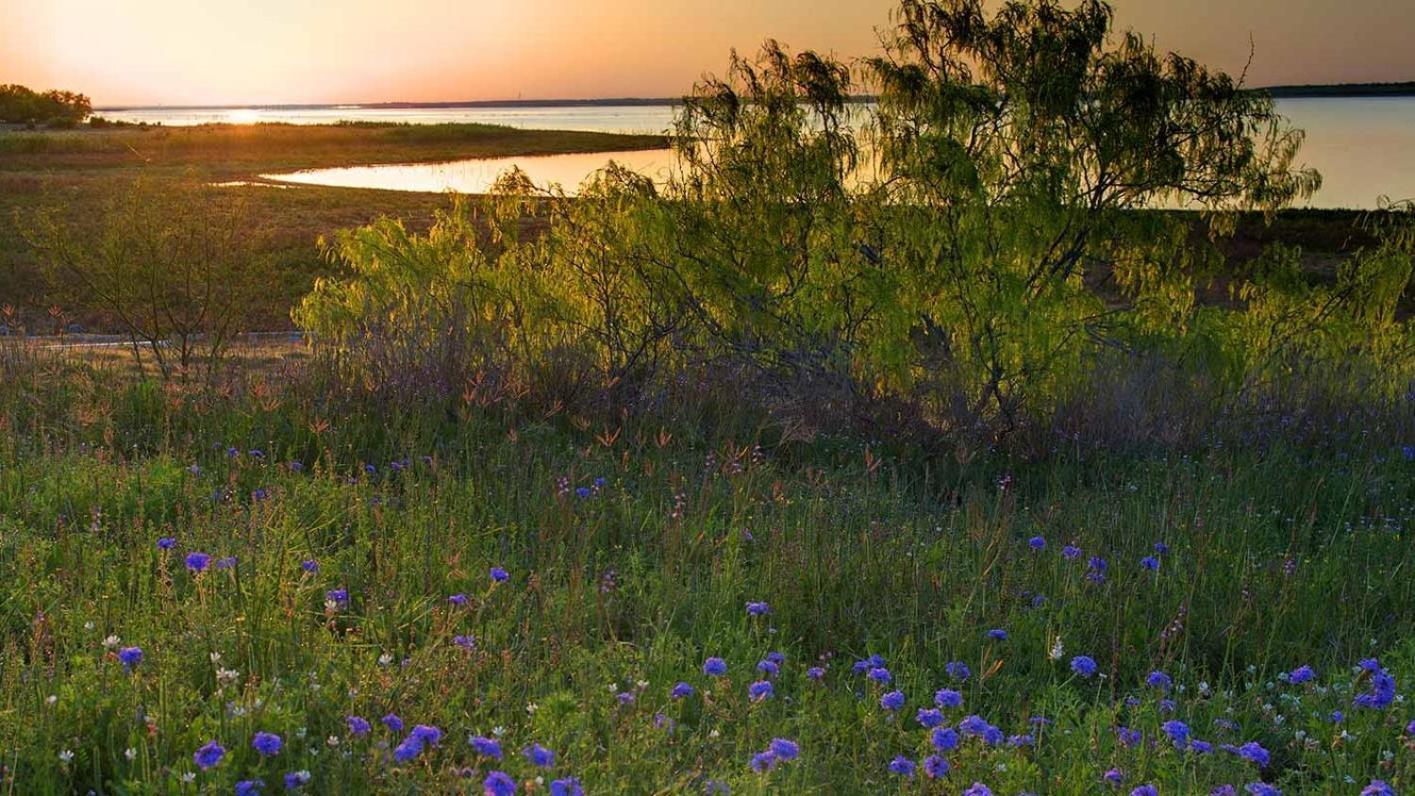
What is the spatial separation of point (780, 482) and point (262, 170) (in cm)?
5976

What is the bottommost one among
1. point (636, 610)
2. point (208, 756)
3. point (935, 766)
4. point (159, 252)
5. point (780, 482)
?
point (636, 610)

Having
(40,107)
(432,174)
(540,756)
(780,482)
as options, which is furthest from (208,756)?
(40,107)

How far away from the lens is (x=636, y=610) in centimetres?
408

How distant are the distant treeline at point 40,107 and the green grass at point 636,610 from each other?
102m

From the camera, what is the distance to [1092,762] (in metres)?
3.07

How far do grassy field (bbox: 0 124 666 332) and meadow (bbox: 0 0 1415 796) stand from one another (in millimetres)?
4654

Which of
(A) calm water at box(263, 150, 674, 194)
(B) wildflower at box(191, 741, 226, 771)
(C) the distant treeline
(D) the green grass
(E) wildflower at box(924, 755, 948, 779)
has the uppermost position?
(C) the distant treeline

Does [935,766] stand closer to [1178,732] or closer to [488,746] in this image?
[1178,732]

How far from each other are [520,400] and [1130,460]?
12.4ft

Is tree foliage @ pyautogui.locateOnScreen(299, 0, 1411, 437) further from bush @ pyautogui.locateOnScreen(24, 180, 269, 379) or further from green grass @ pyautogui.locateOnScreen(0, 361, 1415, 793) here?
green grass @ pyautogui.locateOnScreen(0, 361, 1415, 793)

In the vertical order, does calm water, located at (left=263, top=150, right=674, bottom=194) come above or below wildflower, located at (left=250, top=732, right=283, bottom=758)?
above

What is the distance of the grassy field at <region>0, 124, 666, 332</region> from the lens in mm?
22734

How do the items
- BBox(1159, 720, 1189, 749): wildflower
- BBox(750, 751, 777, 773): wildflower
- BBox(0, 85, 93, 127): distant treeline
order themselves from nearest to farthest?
BBox(750, 751, 777, 773): wildflower, BBox(1159, 720, 1189, 749): wildflower, BBox(0, 85, 93, 127): distant treeline

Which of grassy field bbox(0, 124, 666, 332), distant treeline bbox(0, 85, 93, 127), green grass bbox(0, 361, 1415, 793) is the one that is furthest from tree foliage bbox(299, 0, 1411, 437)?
distant treeline bbox(0, 85, 93, 127)
